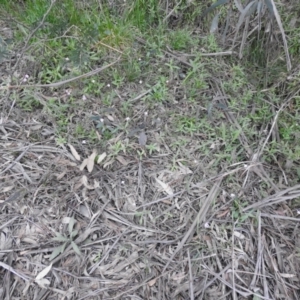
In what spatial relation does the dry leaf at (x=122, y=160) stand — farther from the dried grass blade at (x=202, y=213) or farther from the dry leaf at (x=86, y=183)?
the dried grass blade at (x=202, y=213)

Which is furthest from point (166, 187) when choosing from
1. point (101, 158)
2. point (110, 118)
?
point (110, 118)

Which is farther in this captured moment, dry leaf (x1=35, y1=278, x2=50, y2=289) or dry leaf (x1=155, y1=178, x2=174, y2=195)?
dry leaf (x1=155, y1=178, x2=174, y2=195)

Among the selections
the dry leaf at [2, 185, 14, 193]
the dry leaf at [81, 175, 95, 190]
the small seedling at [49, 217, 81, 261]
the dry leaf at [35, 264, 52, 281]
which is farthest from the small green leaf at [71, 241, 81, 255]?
the dry leaf at [2, 185, 14, 193]

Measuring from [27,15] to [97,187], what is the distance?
3.46ft

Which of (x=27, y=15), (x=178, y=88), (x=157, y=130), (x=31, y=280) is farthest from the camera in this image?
(x=27, y=15)

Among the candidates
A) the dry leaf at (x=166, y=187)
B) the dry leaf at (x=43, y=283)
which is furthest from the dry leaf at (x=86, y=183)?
the dry leaf at (x=43, y=283)

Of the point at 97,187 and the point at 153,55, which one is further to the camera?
the point at 153,55

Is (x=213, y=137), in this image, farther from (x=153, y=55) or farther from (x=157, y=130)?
(x=153, y=55)

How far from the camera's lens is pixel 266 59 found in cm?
182

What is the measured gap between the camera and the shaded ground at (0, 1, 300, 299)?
1331mm

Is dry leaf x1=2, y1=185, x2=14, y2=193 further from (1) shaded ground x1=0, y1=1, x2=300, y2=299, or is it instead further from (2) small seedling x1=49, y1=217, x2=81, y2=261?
(2) small seedling x1=49, y1=217, x2=81, y2=261

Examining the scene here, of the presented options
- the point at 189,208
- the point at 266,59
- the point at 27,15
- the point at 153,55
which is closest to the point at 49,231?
the point at 189,208

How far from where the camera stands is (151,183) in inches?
59.6

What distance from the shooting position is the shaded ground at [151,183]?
133cm
